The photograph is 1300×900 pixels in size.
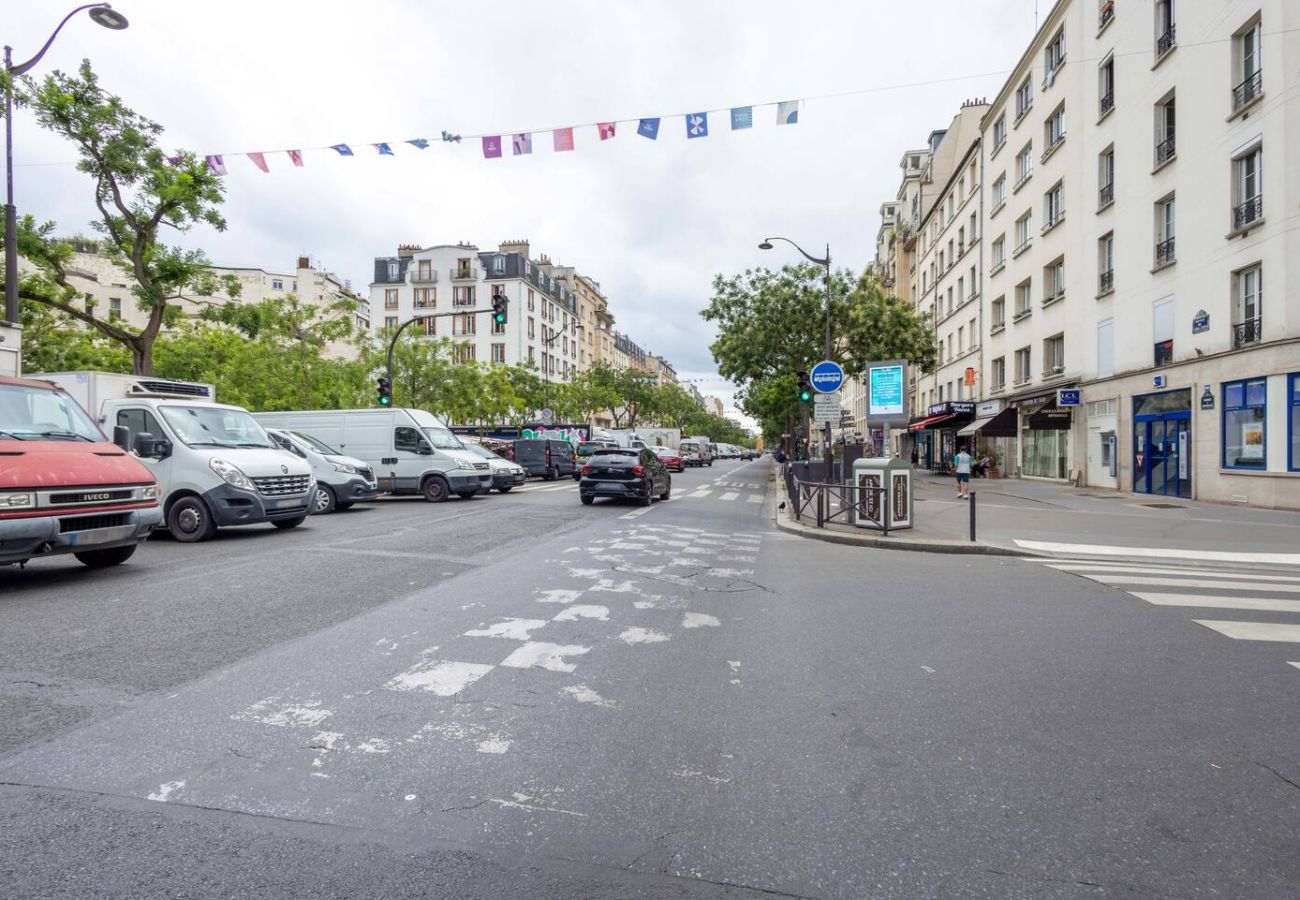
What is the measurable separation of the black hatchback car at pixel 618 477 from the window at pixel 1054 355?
1711 cm

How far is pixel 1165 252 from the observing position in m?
19.6

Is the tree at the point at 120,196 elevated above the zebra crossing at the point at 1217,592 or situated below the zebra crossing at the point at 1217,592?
above

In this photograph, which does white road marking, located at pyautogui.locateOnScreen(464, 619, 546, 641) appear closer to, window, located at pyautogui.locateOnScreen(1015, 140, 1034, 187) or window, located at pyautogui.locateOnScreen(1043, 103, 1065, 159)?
window, located at pyautogui.locateOnScreen(1043, 103, 1065, 159)

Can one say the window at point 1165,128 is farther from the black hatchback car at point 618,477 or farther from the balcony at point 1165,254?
the black hatchback car at point 618,477

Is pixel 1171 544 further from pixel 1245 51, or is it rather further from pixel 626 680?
pixel 1245 51

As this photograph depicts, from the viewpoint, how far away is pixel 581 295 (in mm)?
81188

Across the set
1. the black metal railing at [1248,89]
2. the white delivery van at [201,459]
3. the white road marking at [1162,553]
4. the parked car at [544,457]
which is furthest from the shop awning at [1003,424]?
the white delivery van at [201,459]

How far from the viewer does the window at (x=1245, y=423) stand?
52.2ft

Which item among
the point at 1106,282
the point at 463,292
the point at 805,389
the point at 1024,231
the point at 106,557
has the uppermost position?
the point at 463,292

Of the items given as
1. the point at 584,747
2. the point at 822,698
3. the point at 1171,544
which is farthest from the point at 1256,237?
the point at 584,747

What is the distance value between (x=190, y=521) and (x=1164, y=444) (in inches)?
879

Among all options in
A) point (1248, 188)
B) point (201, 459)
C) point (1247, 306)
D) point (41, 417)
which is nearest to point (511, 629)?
point (41, 417)

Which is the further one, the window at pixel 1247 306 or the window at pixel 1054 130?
the window at pixel 1054 130

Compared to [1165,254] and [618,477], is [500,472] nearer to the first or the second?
[618,477]
